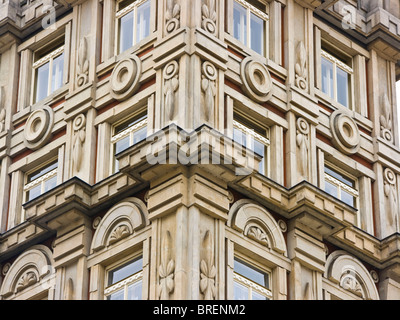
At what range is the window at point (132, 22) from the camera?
61.4 metres

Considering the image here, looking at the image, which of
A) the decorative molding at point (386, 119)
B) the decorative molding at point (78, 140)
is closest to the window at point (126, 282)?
the decorative molding at point (78, 140)

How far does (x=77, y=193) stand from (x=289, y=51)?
9.14 m

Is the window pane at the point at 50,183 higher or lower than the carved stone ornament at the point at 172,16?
lower

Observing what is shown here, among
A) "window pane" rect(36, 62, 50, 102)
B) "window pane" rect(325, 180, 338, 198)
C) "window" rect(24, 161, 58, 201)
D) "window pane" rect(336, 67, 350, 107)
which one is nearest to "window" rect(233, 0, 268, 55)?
"window pane" rect(336, 67, 350, 107)

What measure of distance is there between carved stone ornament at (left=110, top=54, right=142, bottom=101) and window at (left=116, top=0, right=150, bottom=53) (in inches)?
42.6

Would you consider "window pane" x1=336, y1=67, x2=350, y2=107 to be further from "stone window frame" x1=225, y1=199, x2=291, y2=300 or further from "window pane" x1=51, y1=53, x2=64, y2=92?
"window pane" x1=51, y1=53, x2=64, y2=92

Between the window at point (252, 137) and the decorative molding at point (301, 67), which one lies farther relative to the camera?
the decorative molding at point (301, 67)

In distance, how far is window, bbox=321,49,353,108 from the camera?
64062 millimetres

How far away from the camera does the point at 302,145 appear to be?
60.6 meters

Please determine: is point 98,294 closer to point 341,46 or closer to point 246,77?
point 246,77

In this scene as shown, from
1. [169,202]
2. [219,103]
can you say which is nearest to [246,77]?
[219,103]

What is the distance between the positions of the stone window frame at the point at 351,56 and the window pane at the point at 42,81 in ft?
29.3

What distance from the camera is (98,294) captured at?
186 ft

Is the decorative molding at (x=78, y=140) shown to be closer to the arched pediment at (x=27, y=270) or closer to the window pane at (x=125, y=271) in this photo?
the arched pediment at (x=27, y=270)
